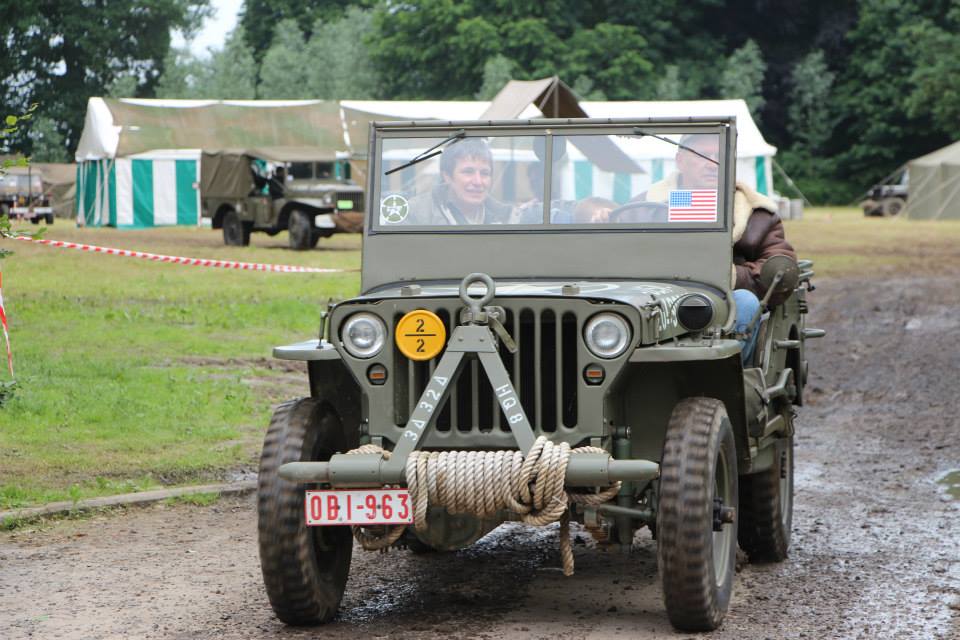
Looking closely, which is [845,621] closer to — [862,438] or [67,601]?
[67,601]

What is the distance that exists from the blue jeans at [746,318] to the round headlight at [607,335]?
123 centimetres

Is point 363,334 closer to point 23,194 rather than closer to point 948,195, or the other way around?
point 23,194

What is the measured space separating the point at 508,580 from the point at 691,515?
4.80 ft

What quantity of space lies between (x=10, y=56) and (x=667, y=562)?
85.2ft

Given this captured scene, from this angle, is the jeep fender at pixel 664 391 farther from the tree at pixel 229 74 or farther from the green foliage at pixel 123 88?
the green foliage at pixel 123 88

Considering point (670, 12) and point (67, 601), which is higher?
point (670, 12)

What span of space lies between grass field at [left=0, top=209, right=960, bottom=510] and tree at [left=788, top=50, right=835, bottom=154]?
140 feet

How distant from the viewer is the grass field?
30.8 ft

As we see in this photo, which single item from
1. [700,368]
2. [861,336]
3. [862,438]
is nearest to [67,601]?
[700,368]

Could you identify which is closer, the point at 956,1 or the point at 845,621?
the point at 845,621

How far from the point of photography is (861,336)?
16.8 m

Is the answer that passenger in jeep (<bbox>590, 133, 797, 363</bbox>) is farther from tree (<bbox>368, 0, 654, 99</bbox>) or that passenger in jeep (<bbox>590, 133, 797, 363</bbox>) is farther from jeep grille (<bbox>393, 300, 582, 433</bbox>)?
tree (<bbox>368, 0, 654, 99</bbox>)

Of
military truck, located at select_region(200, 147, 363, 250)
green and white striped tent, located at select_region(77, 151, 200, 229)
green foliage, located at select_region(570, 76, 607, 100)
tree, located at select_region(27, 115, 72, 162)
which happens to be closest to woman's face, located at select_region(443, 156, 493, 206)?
military truck, located at select_region(200, 147, 363, 250)

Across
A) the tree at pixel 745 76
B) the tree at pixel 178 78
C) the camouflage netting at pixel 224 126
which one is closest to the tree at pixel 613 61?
the tree at pixel 745 76
